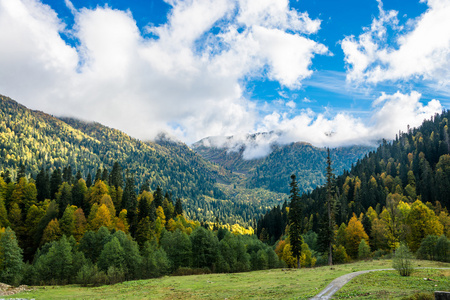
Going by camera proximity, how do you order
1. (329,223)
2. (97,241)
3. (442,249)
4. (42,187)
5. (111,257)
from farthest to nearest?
(42,187)
(97,241)
(329,223)
(111,257)
(442,249)

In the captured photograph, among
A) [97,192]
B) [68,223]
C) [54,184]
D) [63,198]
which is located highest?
[54,184]

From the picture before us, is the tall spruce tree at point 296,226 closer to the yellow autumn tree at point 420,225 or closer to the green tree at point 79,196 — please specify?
the yellow autumn tree at point 420,225

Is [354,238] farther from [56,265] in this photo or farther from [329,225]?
[56,265]

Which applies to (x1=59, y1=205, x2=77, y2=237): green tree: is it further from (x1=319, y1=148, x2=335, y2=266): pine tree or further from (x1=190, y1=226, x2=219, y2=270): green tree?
(x1=319, y1=148, x2=335, y2=266): pine tree

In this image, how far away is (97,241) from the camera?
78875 millimetres

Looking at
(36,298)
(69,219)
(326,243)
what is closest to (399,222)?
(326,243)

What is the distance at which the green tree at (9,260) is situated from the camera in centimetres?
6199

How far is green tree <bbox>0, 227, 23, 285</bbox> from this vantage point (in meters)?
62.0

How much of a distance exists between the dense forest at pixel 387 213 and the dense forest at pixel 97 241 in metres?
27.7

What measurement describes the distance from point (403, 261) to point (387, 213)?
191 ft

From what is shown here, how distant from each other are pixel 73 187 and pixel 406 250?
110956 millimetres

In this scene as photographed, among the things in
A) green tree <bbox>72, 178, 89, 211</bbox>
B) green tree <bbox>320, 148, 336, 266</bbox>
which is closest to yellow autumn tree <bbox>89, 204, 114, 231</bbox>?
green tree <bbox>72, 178, 89, 211</bbox>

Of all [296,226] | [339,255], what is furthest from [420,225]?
[296,226]

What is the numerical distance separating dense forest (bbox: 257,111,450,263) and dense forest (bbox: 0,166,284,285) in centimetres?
2767
